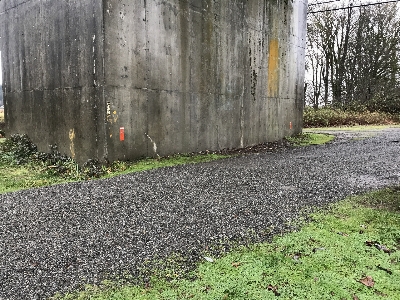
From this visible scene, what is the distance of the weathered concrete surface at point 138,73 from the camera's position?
273 inches

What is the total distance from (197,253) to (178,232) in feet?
1.81

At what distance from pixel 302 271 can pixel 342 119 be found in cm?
2182

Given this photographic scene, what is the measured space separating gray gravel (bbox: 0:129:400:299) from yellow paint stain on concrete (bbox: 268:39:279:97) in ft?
16.3

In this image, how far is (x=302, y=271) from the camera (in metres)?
2.72

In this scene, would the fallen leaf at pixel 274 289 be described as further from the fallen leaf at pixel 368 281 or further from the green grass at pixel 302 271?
the fallen leaf at pixel 368 281

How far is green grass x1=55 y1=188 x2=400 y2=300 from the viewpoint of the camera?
241 cm

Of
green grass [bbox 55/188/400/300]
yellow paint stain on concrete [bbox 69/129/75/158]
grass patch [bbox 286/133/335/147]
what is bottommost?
green grass [bbox 55/188/400/300]

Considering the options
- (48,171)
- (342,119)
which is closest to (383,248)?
(48,171)

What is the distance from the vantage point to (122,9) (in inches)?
273

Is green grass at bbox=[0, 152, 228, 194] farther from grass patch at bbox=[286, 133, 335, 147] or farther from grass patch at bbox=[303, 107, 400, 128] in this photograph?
grass patch at bbox=[303, 107, 400, 128]

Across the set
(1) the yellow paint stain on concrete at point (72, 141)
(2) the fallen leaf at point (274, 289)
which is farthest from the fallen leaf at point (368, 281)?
(1) the yellow paint stain on concrete at point (72, 141)

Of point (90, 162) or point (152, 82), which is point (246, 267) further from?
point (152, 82)

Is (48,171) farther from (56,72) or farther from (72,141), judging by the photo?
(56,72)

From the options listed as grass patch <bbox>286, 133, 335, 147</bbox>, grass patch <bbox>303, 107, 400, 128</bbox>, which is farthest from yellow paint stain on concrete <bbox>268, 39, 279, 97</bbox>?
grass patch <bbox>303, 107, 400, 128</bbox>
